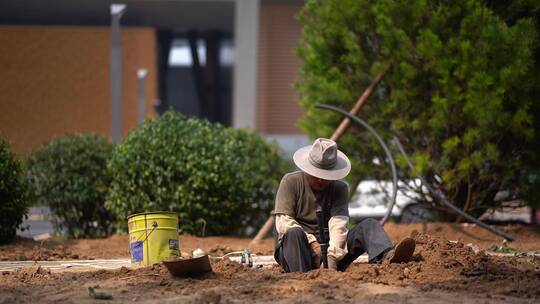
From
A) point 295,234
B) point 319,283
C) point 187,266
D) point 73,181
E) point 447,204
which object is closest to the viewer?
point 319,283

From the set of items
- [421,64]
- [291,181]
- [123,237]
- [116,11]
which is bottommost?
[123,237]

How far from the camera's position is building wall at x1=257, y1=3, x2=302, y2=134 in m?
30.7

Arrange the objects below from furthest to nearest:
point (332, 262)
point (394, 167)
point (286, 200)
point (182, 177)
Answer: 1. point (182, 177)
2. point (394, 167)
3. point (286, 200)
4. point (332, 262)

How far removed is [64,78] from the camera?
27812mm

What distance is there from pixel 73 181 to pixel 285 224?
601 centimetres

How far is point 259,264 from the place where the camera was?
364 inches

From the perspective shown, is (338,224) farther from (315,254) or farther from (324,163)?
(324,163)

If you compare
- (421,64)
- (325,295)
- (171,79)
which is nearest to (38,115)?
(421,64)

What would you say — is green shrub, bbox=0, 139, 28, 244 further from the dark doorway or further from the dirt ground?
the dark doorway

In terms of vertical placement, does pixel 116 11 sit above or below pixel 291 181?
above

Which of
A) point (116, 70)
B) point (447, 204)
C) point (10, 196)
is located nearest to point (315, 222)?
point (447, 204)

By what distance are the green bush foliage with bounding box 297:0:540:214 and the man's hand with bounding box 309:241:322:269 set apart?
4350 mm

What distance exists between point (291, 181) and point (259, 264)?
1140 mm

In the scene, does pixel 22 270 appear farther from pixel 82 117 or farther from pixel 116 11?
pixel 82 117
